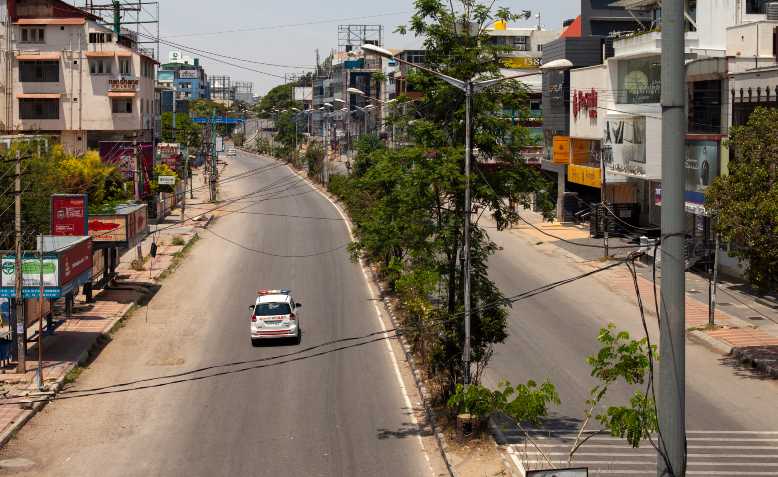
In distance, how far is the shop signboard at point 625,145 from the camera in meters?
49.4

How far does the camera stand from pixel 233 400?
85.2 ft

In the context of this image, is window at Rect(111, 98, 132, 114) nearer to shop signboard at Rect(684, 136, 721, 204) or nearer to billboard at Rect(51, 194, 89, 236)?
billboard at Rect(51, 194, 89, 236)

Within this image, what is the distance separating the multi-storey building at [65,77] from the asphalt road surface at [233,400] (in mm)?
28148

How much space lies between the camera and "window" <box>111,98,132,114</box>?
242 feet

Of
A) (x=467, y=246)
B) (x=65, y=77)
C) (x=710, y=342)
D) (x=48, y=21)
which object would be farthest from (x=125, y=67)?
(x=467, y=246)

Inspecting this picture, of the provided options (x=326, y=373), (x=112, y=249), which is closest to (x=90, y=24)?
(x=112, y=249)

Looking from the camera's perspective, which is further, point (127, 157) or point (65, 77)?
point (65, 77)

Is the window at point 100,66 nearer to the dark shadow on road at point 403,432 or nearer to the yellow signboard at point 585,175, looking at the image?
the yellow signboard at point 585,175

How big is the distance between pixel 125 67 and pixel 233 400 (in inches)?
2070

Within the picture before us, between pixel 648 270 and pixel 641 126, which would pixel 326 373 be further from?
pixel 641 126

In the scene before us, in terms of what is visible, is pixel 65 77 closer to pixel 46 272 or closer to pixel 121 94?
pixel 121 94

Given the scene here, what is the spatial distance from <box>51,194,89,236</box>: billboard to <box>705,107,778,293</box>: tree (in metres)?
22.6

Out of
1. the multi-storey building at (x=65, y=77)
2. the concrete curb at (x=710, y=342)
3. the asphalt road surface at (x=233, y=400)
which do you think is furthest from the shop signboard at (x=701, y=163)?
the multi-storey building at (x=65, y=77)

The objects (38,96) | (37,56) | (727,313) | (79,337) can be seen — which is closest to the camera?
(79,337)
